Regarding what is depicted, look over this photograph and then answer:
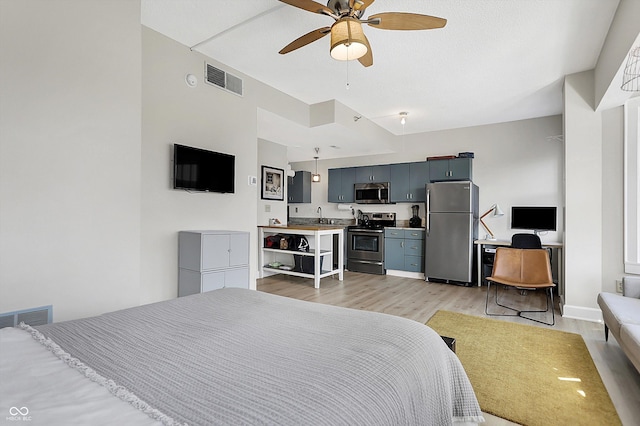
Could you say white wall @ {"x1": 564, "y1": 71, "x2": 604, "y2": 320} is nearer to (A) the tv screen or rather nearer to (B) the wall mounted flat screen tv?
(B) the wall mounted flat screen tv

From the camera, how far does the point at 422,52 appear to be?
10.3 ft

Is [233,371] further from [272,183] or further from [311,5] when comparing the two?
[272,183]

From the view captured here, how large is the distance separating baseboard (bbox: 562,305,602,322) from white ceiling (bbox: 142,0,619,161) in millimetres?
2580

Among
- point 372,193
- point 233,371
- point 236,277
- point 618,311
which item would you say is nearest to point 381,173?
point 372,193

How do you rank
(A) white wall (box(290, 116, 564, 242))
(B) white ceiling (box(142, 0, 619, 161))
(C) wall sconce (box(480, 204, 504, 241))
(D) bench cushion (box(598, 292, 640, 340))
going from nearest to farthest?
(D) bench cushion (box(598, 292, 640, 340)) → (B) white ceiling (box(142, 0, 619, 161)) → (A) white wall (box(290, 116, 564, 242)) → (C) wall sconce (box(480, 204, 504, 241))

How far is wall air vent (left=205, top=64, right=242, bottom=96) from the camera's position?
11.0 feet

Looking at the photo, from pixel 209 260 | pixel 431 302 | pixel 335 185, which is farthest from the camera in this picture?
pixel 335 185

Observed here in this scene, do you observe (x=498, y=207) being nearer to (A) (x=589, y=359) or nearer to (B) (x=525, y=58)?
(B) (x=525, y=58)

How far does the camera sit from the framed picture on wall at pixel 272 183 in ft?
18.2

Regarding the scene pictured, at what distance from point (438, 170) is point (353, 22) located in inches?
162

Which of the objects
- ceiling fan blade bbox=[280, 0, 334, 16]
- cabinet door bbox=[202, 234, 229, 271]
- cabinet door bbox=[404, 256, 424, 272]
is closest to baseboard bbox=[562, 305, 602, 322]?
cabinet door bbox=[404, 256, 424, 272]

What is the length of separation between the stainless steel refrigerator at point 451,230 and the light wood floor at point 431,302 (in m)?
0.25

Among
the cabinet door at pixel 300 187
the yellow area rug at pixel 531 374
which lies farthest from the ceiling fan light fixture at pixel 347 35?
the cabinet door at pixel 300 187

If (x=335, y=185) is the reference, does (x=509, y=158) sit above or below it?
above
